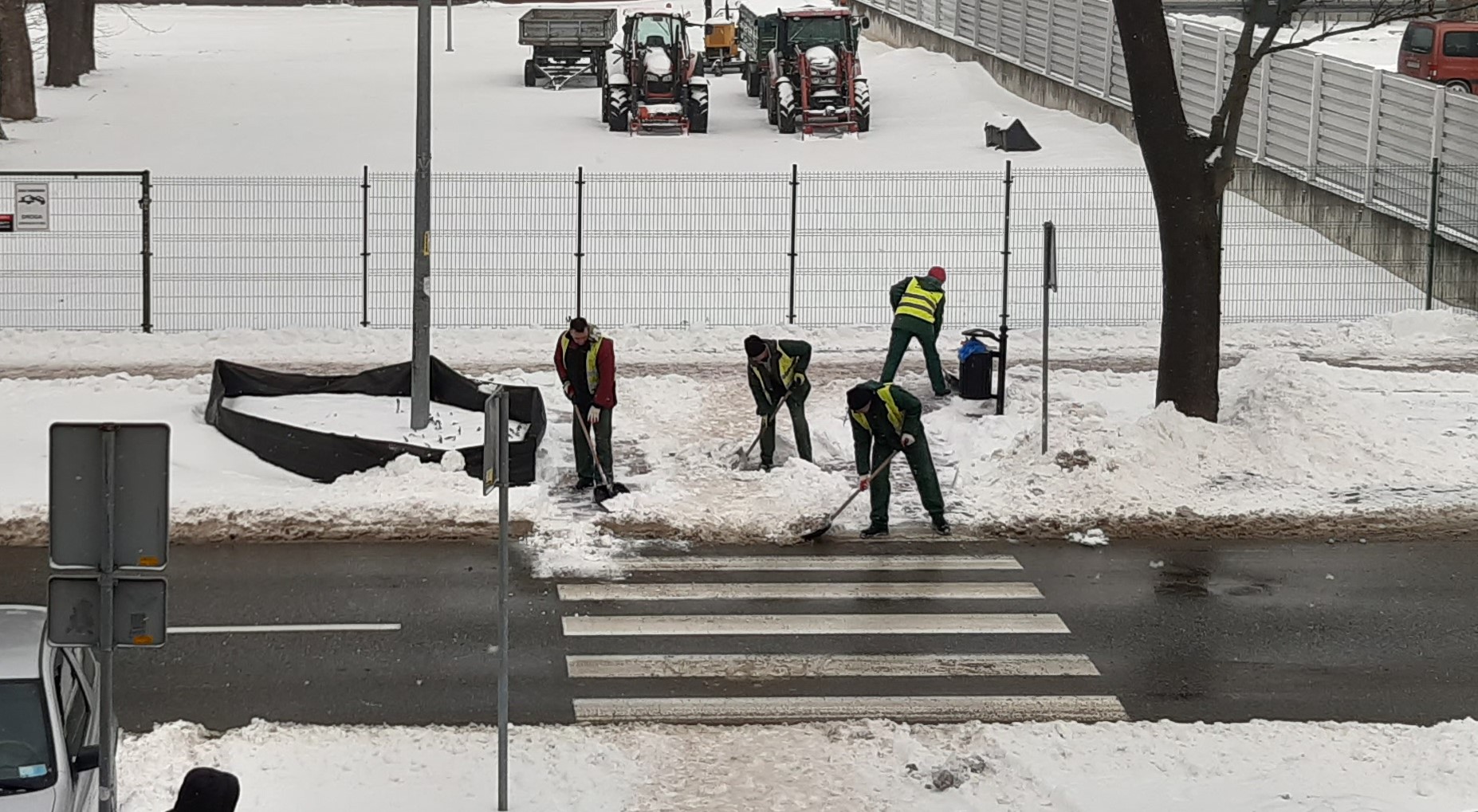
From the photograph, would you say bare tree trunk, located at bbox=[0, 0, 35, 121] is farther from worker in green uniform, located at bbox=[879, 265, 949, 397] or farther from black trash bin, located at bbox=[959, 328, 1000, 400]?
black trash bin, located at bbox=[959, 328, 1000, 400]

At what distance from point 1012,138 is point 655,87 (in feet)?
22.8

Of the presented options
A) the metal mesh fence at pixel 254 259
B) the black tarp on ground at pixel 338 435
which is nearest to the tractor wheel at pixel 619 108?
the metal mesh fence at pixel 254 259

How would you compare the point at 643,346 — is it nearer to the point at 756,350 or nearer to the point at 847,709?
the point at 756,350

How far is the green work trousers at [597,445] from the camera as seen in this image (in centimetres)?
1683

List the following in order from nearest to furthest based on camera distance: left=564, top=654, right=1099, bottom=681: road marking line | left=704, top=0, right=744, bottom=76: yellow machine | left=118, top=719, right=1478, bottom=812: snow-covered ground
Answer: left=118, top=719, right=1478, bottom=812: snow-covered ground < left=564, top=654, right=1099, bottom=681: road marking line < left=704, top=0, right=744, bottom=76: yellow machine

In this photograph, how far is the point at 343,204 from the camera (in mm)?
29141

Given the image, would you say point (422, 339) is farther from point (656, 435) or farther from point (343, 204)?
point (343, 204)

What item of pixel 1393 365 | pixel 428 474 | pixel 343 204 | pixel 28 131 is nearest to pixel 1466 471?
pixel 1393 365

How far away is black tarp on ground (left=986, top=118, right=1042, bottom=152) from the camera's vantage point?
33625 millimetres

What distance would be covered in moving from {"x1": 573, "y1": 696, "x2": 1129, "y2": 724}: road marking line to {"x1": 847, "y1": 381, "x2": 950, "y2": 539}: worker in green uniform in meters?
3.45

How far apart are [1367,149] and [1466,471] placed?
1098 cm

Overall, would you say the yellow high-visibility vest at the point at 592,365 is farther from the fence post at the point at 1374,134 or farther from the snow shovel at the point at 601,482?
the fence post at the point at 1374,134

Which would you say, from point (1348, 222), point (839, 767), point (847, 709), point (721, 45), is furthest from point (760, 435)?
point (721, 45)

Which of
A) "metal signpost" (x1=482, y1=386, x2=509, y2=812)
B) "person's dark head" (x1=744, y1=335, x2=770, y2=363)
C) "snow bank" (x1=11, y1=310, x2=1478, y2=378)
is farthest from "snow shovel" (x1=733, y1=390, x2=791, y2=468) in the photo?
"metal signpost" (x1=482, y1=386, x2=509, y2=812)
